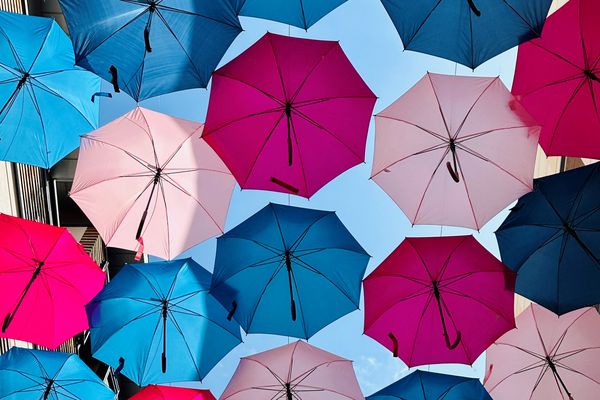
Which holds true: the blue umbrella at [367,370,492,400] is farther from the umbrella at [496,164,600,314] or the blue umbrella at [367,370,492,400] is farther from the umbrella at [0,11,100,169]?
the umbrella at [0,11,100,169]

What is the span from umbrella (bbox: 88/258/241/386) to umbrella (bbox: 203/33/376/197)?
5.56 feet

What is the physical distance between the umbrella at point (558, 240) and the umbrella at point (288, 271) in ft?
6.30

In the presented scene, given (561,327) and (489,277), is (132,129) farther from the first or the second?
(561,327)

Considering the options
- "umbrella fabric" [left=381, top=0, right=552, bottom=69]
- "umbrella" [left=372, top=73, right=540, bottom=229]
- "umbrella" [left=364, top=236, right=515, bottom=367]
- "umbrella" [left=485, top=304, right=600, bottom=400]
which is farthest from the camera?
"umbrella" [left=485, top=304, right=600, bottom=400]

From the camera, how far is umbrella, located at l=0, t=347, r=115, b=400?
7.61 meters

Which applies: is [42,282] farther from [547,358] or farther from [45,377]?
[547,358]

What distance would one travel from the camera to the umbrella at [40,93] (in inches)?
268

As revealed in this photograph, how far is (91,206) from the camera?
7551mm

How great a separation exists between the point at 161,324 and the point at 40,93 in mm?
3223

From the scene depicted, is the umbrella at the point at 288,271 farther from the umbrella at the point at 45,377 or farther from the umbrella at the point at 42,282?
the umbrella at the point at 45,377

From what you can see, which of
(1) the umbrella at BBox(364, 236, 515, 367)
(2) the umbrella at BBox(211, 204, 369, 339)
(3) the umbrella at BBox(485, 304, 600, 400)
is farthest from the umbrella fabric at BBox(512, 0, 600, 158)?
(2) the umbrella at BBox(211, 204, 369, 339)

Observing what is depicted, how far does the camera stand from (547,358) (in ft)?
26.2

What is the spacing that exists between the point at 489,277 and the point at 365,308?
156 cm

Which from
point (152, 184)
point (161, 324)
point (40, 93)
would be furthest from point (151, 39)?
point (161, 324)
